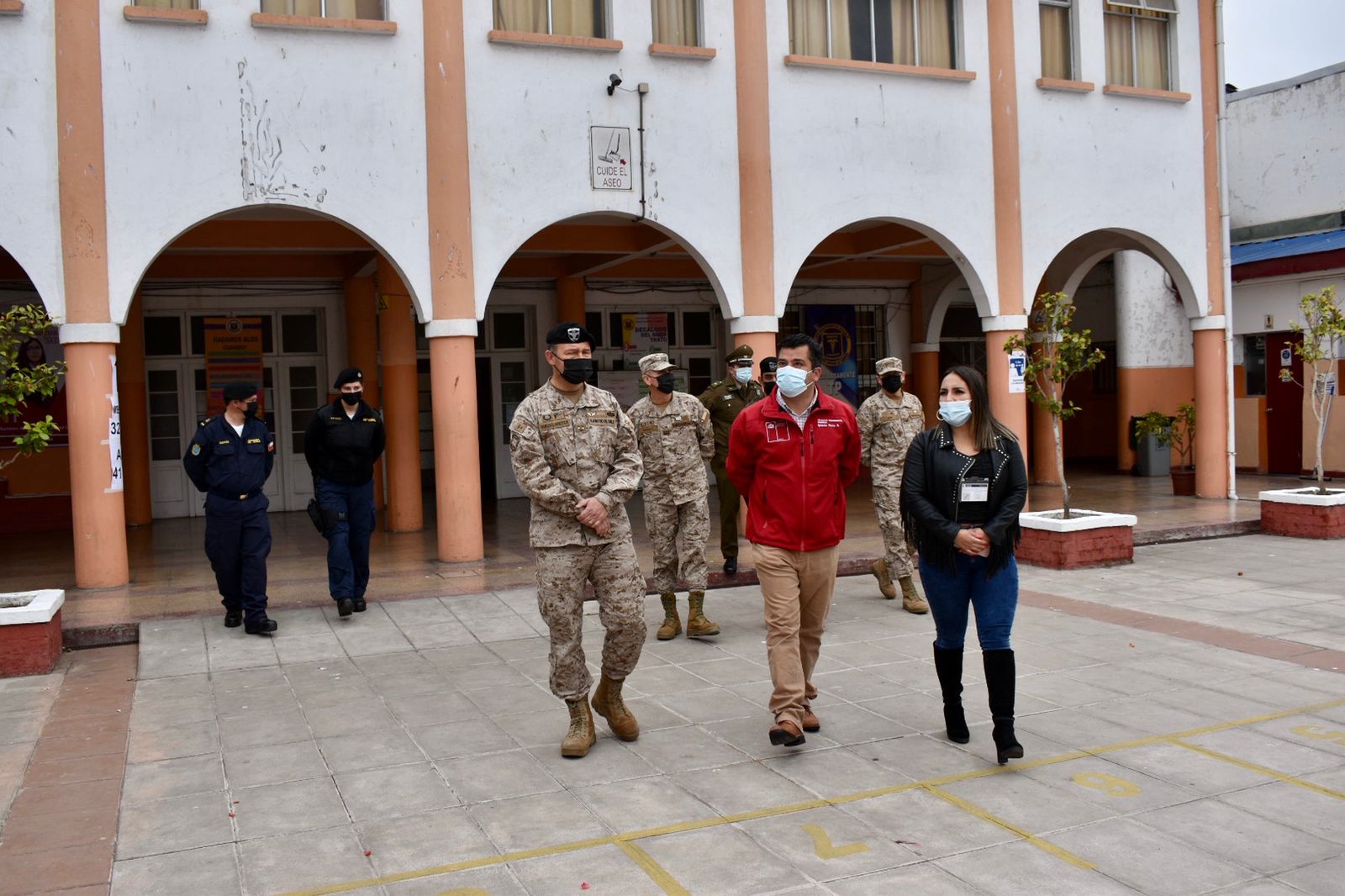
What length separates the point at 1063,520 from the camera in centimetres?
1066

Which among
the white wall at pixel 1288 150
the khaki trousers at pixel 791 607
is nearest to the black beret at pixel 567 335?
the khaki trousers at pixel 791 607

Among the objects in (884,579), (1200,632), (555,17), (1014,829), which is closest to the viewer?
(1014,829)

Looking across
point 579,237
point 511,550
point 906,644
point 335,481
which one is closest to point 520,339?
point 579,237

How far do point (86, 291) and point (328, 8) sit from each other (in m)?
3.28

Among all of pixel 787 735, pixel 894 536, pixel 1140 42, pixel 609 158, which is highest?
pixel 1140 42

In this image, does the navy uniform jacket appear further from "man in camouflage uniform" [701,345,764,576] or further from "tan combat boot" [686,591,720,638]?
"man in camouflage uniform" [701,345,764,576]

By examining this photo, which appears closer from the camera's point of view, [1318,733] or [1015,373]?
[1318,733]

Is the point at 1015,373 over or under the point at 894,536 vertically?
over

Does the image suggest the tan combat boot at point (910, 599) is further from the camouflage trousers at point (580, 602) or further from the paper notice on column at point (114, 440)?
the paper notice on column at point (114, 440)

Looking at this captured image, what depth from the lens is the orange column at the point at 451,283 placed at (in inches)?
422

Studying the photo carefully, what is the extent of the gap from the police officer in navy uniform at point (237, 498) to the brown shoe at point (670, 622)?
271cm

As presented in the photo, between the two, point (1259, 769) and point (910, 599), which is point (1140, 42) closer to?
point (910, 599)

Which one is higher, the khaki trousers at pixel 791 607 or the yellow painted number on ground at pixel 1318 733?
the khaki trousers at pixel 791 607

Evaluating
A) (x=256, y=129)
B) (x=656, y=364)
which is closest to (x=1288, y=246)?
(x=656, y=364)
